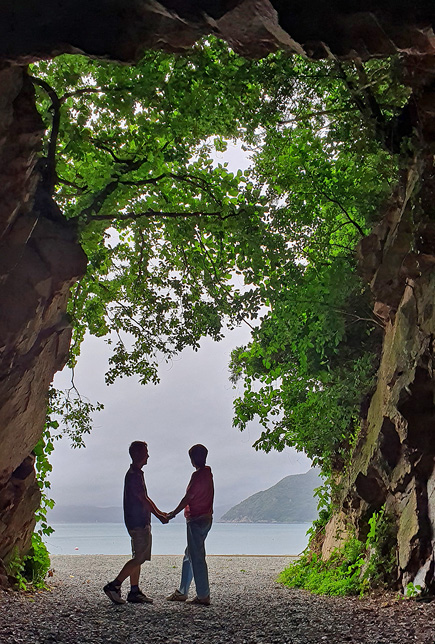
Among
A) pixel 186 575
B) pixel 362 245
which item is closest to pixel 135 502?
pixel 186 575

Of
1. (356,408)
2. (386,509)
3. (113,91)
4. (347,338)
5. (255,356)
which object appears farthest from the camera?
(255,356)

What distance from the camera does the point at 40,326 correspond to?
300 inches

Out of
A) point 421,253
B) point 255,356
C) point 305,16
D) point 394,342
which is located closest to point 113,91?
point 305,16

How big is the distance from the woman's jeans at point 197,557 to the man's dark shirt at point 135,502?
0.63m

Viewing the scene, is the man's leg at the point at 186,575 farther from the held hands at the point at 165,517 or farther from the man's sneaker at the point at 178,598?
the held hands at the point at 165,517

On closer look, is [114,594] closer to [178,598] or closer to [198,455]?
[178,598]

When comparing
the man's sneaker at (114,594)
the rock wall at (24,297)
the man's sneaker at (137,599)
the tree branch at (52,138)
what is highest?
the tree branch at (52,138)

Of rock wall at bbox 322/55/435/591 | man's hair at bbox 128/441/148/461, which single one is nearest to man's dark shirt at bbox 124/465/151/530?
man's hair at bbox 128/441/148/461

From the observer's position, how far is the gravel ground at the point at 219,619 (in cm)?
453

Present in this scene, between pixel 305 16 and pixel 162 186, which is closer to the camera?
pixel 305 16

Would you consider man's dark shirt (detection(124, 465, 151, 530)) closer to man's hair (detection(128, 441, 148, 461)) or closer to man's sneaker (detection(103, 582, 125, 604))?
man's hair (detection(128, 441, 148, 461))

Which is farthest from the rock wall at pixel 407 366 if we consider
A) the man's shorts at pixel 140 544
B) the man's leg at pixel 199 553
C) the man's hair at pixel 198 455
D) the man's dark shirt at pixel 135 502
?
the man's dark shirt at pixel 135 502

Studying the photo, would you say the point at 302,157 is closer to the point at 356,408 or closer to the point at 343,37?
the point at 356,408

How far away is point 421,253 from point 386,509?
3.97m
